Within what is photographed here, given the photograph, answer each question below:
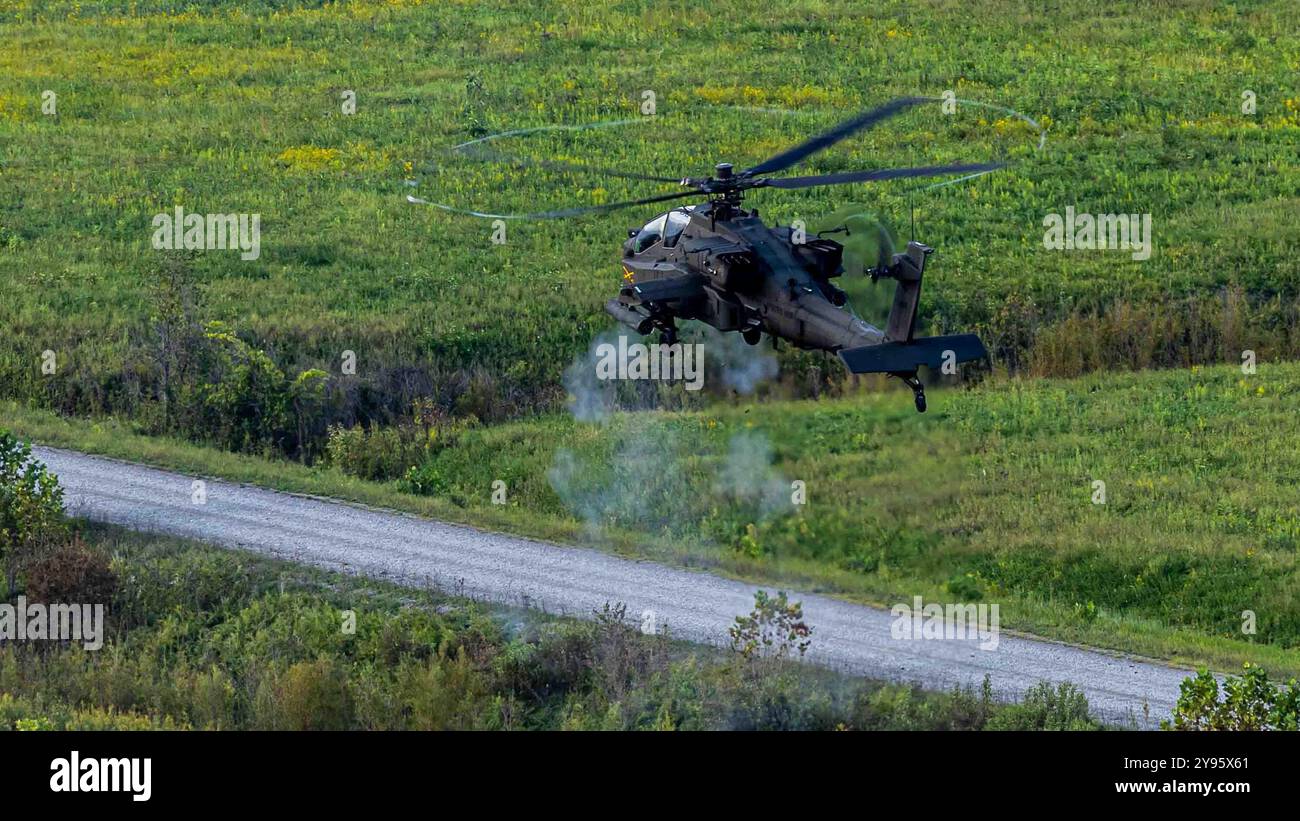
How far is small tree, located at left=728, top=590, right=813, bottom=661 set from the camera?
2998 cm

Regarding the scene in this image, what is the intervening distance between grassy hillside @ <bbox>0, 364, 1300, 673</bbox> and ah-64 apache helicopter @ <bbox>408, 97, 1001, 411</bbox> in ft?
6.58

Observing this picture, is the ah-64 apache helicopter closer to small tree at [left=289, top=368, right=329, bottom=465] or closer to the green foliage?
the green foliage

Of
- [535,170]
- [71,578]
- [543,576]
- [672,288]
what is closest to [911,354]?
[672,288]

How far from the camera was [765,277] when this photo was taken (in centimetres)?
3075

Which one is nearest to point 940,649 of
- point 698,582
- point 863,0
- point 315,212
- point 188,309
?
point 698,582

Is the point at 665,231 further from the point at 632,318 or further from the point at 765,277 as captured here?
the point at 765,277

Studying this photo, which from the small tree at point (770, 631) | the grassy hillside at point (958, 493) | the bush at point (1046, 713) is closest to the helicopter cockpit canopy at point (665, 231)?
the grassy hillside at point (958, 493)

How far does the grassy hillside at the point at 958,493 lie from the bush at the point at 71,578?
7238mm

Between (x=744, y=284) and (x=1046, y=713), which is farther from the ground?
(x=744, y=284)

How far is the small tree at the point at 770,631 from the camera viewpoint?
2998cm

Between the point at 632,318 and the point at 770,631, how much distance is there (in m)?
5.74

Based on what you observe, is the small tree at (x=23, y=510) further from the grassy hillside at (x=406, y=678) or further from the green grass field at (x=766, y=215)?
the green grass field at (x=766, y=215)

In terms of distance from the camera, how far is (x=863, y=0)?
8256 centimetres
